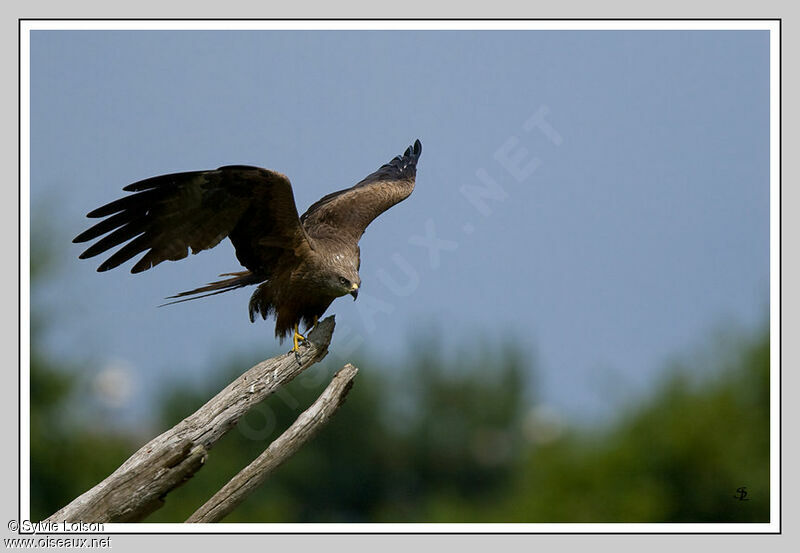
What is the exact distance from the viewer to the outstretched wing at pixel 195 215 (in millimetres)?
5402

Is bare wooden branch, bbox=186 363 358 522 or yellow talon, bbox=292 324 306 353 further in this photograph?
yellow talon, bbox=292 324 306 353

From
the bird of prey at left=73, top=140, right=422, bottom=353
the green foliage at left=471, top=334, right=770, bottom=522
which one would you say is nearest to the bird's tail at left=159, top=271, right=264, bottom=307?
the bird of prey at left=73, top=140, right=422, bottom=353

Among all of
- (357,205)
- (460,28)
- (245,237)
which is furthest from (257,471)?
(460,28)

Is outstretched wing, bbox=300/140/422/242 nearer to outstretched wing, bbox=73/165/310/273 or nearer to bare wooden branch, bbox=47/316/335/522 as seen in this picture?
outstretched wing, bbox=73/165/310/273

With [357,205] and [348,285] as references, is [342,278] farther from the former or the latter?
[357,205]

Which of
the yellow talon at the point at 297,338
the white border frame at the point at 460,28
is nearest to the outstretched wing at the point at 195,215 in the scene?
the yellow talon at the point at 297,338

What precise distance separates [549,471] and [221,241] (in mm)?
8337

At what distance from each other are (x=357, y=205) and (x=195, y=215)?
5.16ft

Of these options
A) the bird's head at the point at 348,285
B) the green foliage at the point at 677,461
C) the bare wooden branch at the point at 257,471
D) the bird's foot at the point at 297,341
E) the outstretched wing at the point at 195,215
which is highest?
the outstretched wing at the point at 195,215

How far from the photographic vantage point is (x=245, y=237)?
5.81 m

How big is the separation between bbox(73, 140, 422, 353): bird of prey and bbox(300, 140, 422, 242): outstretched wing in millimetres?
245

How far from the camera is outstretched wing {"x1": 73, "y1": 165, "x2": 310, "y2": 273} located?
5402mm

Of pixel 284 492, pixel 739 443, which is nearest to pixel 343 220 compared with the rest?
pixel 739 443

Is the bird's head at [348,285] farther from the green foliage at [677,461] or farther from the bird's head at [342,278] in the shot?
the green foliage at [677,461]
